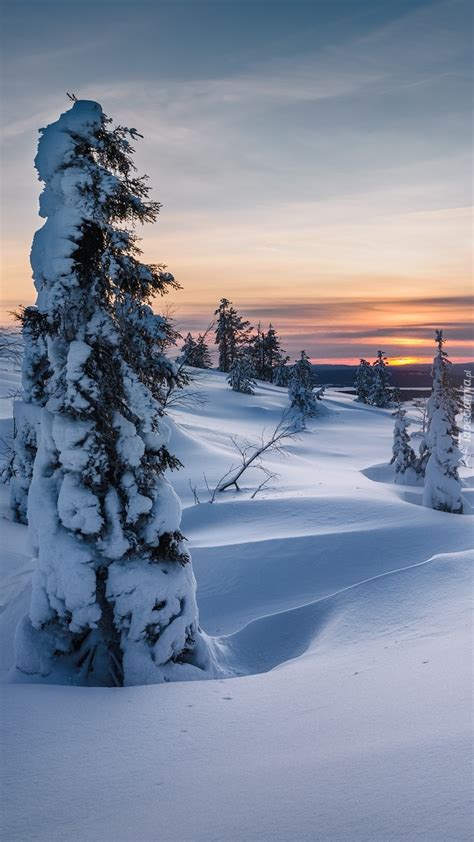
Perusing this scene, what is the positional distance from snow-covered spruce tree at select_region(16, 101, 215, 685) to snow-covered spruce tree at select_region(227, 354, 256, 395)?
5490 cm

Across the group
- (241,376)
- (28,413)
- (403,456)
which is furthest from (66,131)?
(241,376)

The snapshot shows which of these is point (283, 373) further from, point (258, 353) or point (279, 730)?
point (279, 730)

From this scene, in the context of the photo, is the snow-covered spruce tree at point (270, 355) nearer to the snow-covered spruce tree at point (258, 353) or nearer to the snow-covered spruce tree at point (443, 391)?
the snow-covered spruce tree at point (258, 353)

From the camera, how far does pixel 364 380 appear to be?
80.4m

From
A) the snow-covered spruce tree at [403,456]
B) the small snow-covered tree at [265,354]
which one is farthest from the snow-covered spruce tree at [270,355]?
the snow-covered spruce tree at [403,456]

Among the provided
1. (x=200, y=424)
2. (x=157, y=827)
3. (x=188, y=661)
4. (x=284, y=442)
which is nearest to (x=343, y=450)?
(x=284, y=442)

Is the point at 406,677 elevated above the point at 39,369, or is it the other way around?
the point at 39,369

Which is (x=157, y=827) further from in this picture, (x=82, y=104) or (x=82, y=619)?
(x=82, y=104)

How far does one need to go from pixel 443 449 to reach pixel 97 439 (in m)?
21.1

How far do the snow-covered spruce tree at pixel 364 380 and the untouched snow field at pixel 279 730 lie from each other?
70779 millimetres

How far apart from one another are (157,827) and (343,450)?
4167 centimetres

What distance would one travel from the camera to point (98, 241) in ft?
22.0

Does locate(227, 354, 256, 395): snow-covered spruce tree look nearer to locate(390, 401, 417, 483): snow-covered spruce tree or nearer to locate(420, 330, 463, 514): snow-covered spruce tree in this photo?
locate(390, 401, 417, 483): snow-covered spruce tree

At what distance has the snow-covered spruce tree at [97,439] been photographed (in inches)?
261
